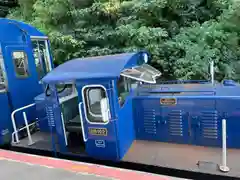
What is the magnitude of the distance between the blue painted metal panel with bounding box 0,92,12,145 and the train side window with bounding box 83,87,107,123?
223 cm

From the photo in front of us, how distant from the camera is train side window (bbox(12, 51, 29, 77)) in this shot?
193 inches

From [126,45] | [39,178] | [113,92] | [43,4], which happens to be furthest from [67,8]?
[39,178]

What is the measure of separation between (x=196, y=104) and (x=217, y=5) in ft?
20.2

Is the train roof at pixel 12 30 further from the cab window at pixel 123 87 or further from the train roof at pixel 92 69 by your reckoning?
the cab window at pixel 123 87

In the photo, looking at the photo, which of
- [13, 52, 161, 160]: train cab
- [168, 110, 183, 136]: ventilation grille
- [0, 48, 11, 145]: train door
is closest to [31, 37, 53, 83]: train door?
[0, 48, 11, 145]: train door

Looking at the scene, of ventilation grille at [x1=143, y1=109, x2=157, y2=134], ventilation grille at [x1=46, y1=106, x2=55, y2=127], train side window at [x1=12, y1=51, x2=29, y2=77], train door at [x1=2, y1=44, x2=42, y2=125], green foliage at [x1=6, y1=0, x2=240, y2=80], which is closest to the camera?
ventilation grille at [x1=143, y1=109, x2=157, y2=134]

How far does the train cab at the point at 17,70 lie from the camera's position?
4680 millimetres

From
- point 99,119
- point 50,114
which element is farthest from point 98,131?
point 50,114

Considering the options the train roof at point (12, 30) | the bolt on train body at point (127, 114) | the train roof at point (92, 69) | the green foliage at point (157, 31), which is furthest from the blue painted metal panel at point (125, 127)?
the green foliage at point (157, 31)

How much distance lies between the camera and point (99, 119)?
3.44 metres

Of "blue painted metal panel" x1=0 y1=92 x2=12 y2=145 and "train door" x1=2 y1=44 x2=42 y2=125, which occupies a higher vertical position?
"train door" x1=2 y1=44 x2=42 y2=125

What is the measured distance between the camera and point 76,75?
3.40 metres

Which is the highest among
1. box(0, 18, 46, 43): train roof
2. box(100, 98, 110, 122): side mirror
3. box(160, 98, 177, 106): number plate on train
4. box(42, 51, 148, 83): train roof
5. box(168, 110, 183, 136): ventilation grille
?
box(0, 18, 46, 43): train roof

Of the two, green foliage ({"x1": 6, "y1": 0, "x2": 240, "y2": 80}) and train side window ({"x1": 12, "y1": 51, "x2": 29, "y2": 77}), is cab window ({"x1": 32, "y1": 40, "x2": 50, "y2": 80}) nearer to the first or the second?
train side window ({"x1": 12, "y1": 51, "x2": 29, "y2": 77})
